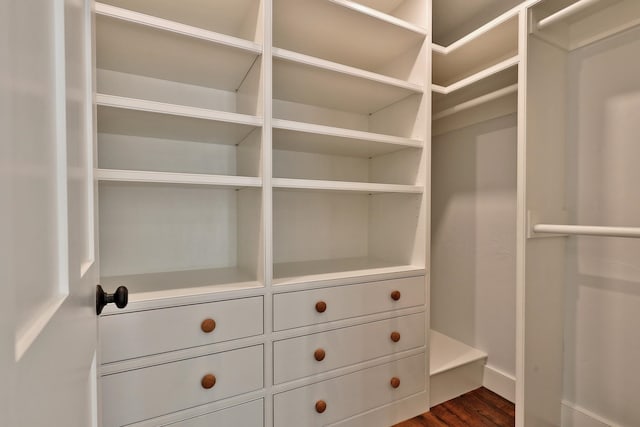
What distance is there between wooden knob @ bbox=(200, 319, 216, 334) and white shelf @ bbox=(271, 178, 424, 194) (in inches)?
22.5

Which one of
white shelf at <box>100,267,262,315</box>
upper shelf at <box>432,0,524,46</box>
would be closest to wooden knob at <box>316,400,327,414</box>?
white shelf at <box>100,267,262,315</box>

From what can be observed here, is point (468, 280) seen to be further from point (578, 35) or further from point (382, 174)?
point (578, 35)

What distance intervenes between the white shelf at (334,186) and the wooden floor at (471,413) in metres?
1.19

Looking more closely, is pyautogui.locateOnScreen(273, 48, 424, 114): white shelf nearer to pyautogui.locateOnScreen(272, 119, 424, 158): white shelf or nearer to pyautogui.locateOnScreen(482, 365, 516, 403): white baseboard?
pyautogui.locateOnScreen(272, 119, 424, 158): white shelf

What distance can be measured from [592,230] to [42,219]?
1.59 m

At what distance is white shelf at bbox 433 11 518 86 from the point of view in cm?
147

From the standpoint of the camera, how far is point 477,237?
194 cm

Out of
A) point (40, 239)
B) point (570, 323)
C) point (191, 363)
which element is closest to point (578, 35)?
point (570, 323)

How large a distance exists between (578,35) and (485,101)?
46 centimetres

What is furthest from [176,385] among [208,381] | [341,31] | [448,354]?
[341,31]

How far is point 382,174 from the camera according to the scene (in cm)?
187

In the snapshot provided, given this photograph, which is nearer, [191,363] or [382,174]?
[191,363]

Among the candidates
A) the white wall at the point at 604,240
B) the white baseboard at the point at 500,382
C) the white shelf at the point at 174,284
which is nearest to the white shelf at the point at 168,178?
the white shelf at the point at 174,284

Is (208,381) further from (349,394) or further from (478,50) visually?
(478,50)
